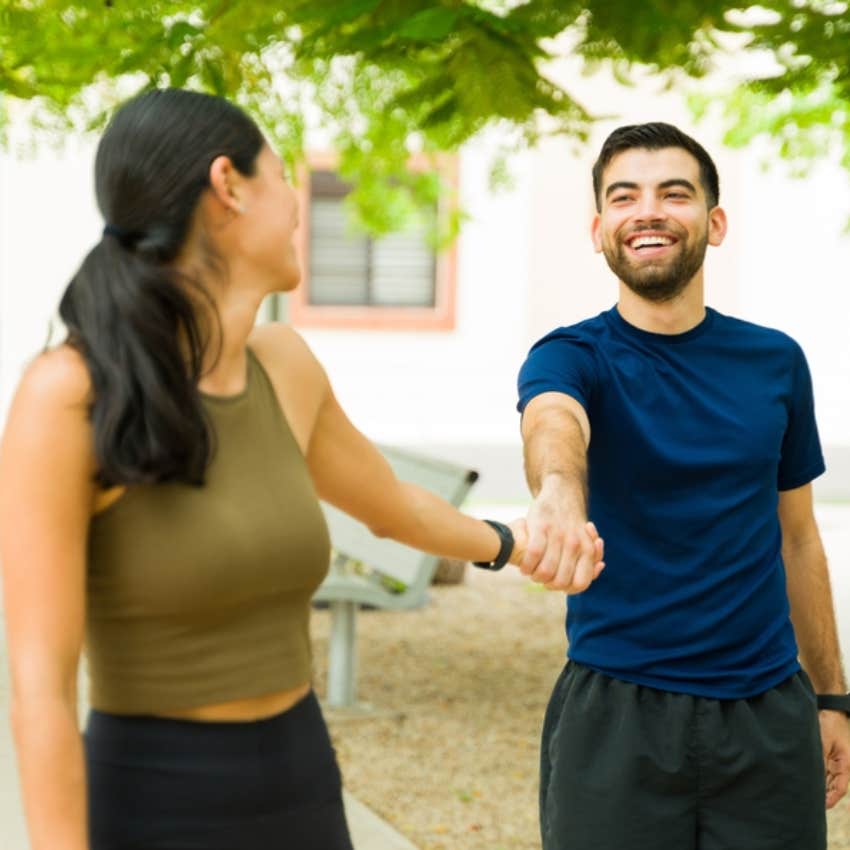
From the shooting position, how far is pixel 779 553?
Answer: 322cm

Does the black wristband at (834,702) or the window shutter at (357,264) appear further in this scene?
the window shutter at (357,264)

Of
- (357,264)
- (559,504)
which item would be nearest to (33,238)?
(357,264)

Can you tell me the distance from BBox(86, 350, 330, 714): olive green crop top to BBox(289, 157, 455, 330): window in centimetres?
1627


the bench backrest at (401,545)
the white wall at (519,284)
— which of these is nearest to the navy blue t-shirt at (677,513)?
the bench backrest at (401,545)

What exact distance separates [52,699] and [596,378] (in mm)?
1397

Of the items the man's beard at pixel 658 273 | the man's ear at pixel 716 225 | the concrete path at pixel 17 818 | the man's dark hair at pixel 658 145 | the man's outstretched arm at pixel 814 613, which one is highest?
the man's dark hair at pixel 658 145

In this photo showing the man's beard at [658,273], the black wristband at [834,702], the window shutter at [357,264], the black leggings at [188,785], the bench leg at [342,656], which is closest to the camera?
the black leggings at [188,785]

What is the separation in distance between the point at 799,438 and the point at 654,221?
52 centimetres

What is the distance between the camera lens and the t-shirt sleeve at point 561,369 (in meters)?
3.08

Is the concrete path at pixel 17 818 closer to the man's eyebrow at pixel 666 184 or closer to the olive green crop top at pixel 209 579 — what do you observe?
the man's eyebrow at pixel 666 184

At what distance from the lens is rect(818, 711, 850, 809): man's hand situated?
11.2 ft

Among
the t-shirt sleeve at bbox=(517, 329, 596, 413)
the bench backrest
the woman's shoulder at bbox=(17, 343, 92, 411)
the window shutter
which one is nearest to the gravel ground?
the bench backrest

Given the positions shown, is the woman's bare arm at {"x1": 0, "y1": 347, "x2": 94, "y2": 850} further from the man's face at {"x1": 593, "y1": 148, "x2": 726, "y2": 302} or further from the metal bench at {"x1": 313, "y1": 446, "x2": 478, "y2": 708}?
the metal bench at {"x1": 313, "y1": 446, "x2": 478, "y2": 708}

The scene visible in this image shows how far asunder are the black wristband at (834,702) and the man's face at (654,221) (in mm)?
893
